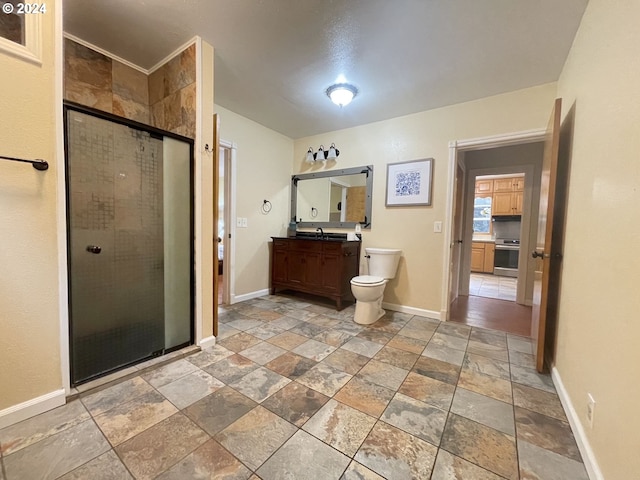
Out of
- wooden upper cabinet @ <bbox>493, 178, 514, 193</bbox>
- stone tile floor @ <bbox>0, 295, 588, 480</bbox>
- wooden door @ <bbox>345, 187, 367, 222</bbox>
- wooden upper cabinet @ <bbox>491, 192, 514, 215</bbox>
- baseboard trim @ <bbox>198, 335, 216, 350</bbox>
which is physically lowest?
stone tile floor @ <bbox>0, 295, 588, 480</bbox>

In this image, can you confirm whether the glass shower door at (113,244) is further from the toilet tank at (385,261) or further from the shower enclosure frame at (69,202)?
the toilet tank at (385,261)

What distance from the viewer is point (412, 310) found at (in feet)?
10.0

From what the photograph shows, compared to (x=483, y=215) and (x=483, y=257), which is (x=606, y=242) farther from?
(x=483, y=215)

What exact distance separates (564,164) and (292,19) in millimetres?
2147

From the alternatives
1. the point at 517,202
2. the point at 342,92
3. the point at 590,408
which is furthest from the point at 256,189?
the point at 517,202

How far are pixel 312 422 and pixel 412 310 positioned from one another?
6.84ft

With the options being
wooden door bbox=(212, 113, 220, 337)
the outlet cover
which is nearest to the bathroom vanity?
wooden door bbox=(212, 113, 220, 337)

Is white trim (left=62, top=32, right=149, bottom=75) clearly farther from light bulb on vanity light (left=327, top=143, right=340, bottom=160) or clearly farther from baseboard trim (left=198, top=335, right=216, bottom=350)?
baseboard trim (left=198, top=335, right=216, bottom=350)

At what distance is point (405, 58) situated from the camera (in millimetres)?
2037

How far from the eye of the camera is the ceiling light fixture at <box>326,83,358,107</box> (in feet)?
7.97

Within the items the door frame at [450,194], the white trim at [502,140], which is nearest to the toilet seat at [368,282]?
the door frame at [450,194]

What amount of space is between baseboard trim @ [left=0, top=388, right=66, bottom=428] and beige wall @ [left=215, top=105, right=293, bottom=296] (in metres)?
1.96

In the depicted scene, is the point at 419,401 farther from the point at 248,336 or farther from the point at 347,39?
the point at 347,39

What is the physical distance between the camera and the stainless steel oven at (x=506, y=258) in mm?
5965
